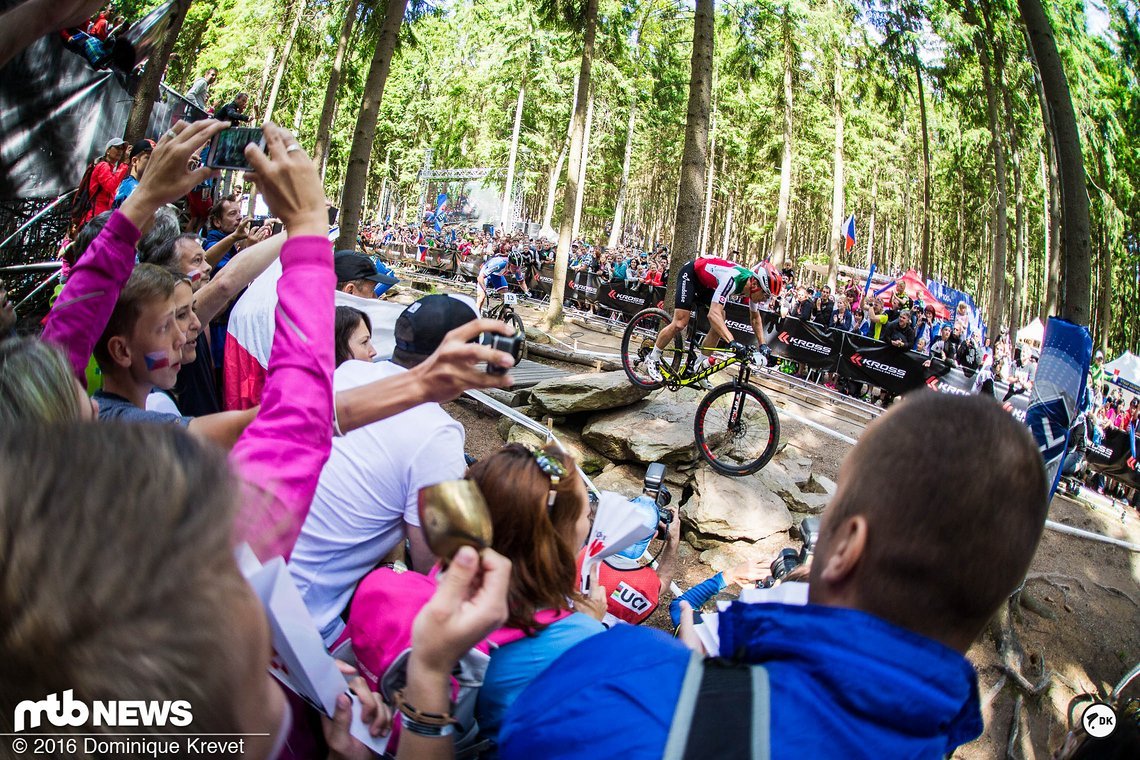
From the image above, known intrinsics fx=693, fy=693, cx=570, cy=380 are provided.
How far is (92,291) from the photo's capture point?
2.09 metres

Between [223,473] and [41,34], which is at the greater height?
[41,34]

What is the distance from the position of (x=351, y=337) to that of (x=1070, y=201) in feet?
17.4

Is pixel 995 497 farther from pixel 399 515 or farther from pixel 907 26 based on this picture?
pixel 907 26

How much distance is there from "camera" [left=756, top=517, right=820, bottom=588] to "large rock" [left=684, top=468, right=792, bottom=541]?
416 cm

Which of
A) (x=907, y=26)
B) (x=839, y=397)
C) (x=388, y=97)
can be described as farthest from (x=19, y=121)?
(x=388, y=97)

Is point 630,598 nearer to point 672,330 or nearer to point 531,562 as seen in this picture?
point 531,562

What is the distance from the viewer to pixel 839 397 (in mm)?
13242

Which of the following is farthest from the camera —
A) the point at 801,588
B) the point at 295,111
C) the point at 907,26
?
the point at 295,111

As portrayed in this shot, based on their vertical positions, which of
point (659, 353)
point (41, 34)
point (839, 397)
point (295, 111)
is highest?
point (295, 111)

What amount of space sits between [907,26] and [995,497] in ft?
69.4

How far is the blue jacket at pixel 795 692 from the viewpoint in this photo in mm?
911

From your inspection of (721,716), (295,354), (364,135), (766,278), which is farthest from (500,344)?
(364,135)

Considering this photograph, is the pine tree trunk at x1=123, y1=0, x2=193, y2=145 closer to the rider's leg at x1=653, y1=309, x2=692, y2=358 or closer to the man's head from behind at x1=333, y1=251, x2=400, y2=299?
the man's head from behind at x1=333, y1=251, x2=400, y2=299

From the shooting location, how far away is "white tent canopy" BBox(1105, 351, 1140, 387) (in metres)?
18.0
